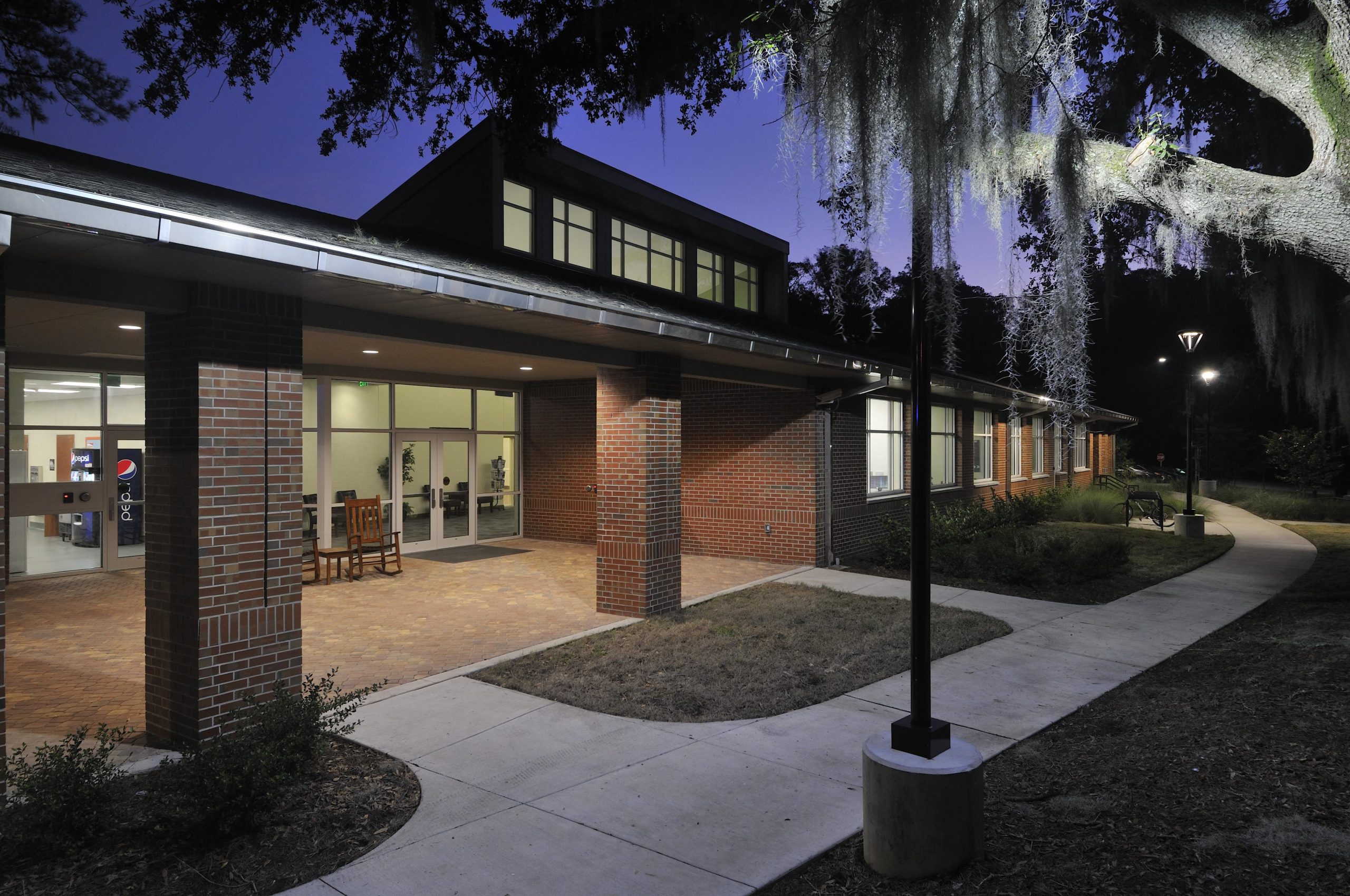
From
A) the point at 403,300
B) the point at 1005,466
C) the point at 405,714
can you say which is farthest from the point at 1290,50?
the point at 1005,466

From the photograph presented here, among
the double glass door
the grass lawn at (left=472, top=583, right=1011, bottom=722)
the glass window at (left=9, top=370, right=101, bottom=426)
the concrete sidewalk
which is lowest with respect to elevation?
the concrete sidewalk

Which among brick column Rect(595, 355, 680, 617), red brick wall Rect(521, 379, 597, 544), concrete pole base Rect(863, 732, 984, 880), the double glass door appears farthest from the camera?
red brick wall Rect(521, 379, 597, 544)

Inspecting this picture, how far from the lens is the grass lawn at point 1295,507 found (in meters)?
21.5

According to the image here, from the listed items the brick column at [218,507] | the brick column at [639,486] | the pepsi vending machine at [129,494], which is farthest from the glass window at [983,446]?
the brick column at [218,507]

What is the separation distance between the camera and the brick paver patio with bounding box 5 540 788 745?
21.7ft

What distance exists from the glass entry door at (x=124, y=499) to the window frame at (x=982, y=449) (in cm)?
1683

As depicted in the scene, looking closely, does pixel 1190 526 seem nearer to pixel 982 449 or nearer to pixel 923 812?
pixel 982 449

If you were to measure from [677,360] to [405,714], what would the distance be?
512cm

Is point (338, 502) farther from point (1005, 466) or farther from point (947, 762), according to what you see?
point (1005, 466)

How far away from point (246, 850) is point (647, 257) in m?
13.7

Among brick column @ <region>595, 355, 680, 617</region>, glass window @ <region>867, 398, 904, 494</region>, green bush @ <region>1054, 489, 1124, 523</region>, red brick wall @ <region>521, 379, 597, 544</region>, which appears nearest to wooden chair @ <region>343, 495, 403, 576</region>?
red brick wall @ <region>521, 379, 597, 544</region>

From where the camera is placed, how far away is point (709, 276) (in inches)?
714

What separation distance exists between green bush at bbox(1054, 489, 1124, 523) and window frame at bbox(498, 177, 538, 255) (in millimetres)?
14447

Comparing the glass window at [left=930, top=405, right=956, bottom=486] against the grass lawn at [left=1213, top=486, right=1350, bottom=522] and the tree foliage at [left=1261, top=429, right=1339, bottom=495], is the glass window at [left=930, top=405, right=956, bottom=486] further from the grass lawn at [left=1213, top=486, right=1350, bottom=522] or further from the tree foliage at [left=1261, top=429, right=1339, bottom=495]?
the tree foliage at [left=1261, top=429, right=1339, bottom=495]
